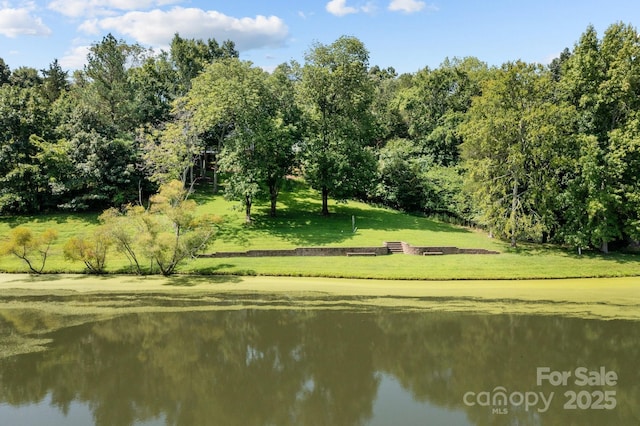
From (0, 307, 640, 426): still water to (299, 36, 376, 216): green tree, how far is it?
20.5 meters

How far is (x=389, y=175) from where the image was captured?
4703 centimetres

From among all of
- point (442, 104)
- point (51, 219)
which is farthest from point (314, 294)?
point (442, 104)

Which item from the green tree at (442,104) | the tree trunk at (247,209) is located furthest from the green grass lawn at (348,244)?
the green tree at (442,104)

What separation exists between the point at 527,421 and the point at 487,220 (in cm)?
2388

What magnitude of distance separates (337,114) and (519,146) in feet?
50.5

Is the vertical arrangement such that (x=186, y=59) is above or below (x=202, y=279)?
above

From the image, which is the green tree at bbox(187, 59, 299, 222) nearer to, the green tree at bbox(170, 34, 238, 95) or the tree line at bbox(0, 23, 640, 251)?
the tree line at bbox(0, 23, 640, 251)

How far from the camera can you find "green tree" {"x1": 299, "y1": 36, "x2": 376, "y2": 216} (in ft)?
127

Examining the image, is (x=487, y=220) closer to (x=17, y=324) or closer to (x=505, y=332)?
(x=505, y=332)

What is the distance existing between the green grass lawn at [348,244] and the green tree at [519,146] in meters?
2.62

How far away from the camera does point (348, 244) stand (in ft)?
109

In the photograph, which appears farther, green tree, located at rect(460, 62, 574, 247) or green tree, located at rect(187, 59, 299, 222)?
green tree, located at rect(187, 59, 299, 222)

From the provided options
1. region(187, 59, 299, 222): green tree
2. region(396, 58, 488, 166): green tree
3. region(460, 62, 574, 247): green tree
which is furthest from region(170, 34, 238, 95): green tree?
region(460, 62, 574, 247): green tree

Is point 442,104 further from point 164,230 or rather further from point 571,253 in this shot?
point 164,230
